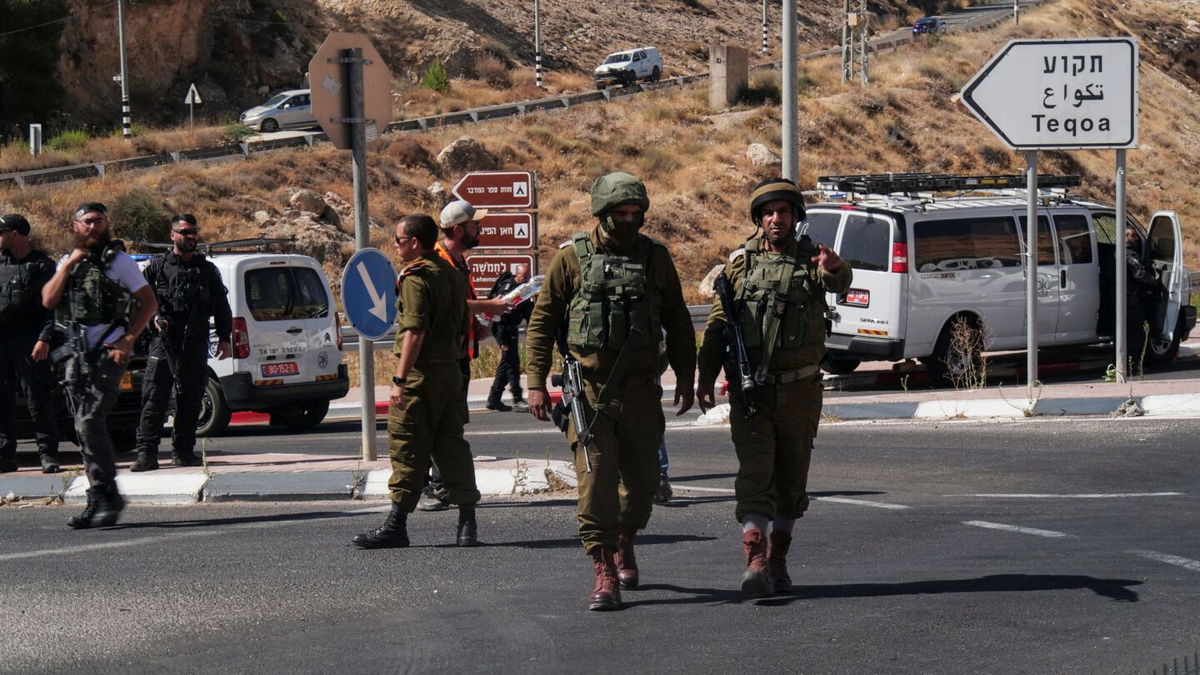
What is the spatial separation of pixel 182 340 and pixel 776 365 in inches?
232

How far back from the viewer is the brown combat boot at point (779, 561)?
6617 mm

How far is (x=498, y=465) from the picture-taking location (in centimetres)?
1030

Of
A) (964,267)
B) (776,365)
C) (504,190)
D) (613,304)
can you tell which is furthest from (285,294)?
(776,365)

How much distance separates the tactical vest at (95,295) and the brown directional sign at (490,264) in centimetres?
1046

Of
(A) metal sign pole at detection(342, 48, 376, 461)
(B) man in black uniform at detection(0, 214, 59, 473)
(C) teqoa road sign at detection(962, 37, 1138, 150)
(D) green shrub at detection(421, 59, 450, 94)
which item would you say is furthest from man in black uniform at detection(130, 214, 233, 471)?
(D) green shrub at detection(421, 59, 450, 94)

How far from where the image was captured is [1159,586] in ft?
21.5

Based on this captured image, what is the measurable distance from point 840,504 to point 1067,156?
49156mm

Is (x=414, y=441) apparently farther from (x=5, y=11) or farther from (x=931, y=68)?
(x=931, y=68)

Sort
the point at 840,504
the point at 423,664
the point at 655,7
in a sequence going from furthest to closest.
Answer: the point at 655,7, the point at 840,504, the point at 423,664

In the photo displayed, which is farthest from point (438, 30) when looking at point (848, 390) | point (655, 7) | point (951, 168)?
point (848, 390)

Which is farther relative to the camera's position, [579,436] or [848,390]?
[848,390]

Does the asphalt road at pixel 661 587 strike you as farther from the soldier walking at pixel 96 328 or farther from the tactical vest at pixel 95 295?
the tactical vest at pixel 95 295

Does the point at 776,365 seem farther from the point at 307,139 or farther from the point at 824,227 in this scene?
the point at 307,139

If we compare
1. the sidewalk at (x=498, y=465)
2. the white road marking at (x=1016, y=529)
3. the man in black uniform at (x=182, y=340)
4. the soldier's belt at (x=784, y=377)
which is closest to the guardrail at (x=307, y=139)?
the sidewalk at (x=498, y=465)
